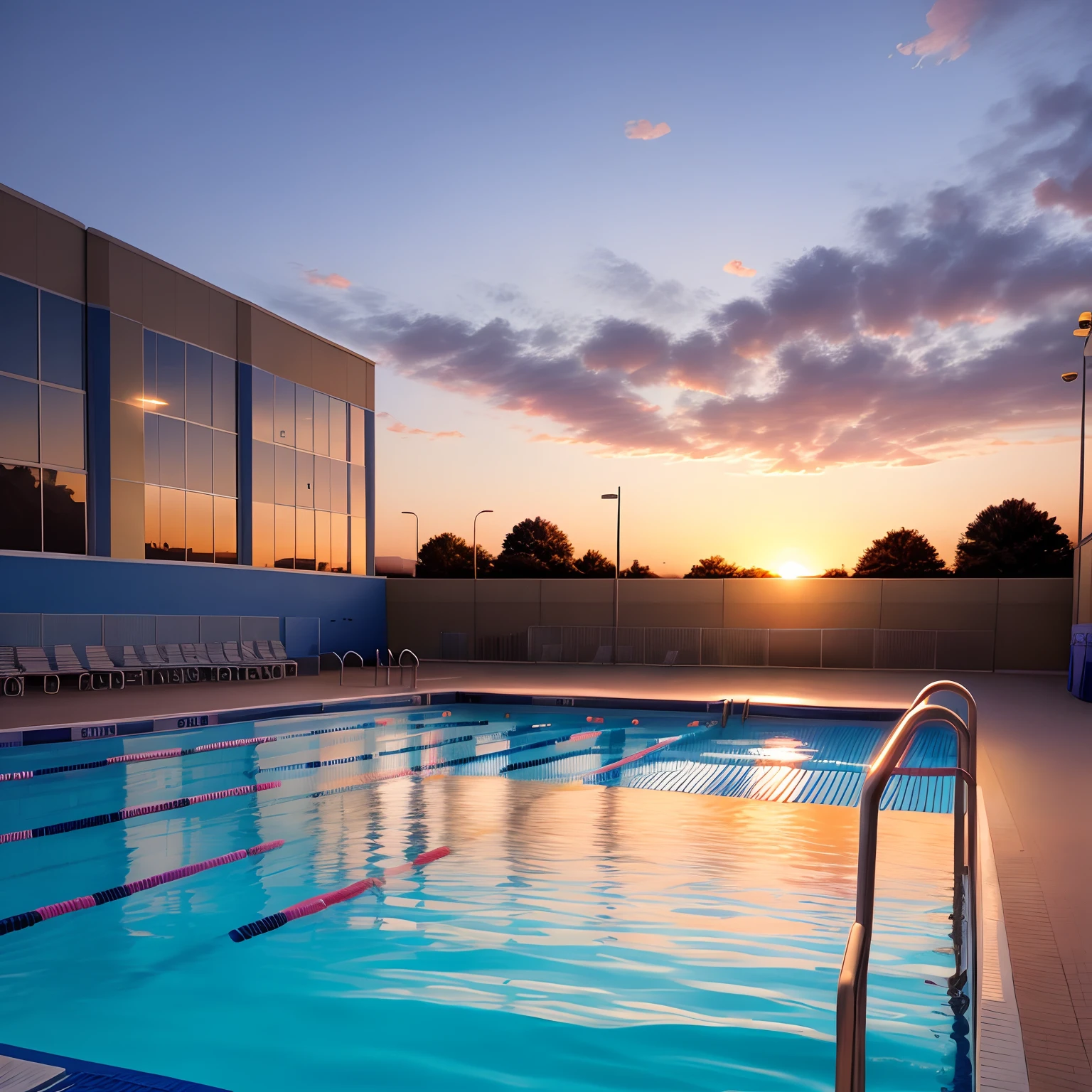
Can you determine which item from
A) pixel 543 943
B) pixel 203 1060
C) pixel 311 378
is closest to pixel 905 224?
pixel 311 378

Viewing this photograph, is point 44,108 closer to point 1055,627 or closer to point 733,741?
point 733,741

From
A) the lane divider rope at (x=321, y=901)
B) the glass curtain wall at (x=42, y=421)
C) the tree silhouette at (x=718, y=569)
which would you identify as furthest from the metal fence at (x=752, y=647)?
the tree silhouette at (x=718, y=569)

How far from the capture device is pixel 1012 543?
59.0m

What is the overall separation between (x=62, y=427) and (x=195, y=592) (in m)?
4.71

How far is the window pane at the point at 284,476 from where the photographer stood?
2308cm

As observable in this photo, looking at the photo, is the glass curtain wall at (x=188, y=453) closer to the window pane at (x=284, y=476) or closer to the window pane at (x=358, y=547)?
the window pane at (x=284, y=476)

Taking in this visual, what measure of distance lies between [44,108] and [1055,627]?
85.3 ft

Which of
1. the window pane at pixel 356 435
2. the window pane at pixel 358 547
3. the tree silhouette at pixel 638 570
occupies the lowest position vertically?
the tree silhouette at pixel 638 570

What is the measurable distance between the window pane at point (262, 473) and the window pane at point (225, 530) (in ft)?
2.43

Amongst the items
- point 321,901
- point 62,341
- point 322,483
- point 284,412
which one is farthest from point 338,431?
point 321,901

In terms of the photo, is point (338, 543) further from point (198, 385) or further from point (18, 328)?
point (18, 328)

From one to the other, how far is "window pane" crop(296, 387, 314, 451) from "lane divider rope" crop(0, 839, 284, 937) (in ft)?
62.9

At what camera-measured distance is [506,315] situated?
84.7 ft

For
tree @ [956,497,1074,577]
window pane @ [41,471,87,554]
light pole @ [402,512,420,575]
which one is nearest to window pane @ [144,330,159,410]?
window pane @ [41,471,87,554]
